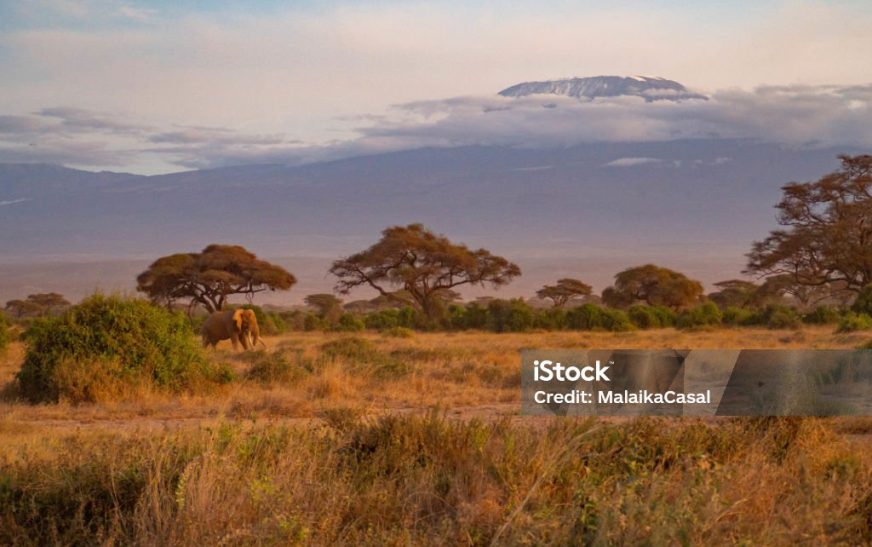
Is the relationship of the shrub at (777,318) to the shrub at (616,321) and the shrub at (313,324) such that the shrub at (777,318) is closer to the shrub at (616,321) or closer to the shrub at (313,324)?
the shrub at (616,321)

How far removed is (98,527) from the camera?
18.5ft

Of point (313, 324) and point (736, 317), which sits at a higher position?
point (736, 317)

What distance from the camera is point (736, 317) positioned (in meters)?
38.0

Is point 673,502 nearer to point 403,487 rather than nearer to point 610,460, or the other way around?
point 610,460

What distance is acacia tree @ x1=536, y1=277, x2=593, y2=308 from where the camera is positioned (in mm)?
56878

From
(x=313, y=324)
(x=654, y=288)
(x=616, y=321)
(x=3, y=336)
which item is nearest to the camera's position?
(x=3, y=336)

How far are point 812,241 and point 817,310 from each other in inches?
Result: 230

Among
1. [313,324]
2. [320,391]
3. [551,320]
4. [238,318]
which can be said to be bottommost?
[313,324]

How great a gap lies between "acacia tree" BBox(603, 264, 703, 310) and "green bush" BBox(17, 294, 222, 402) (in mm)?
36814

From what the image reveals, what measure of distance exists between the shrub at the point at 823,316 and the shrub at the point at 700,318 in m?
3.31

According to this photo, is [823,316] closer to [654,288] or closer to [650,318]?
[650,318]

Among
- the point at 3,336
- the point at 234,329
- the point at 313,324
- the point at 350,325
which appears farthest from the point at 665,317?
the point at 3,336

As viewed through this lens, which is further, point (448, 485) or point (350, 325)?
point (350, 325)

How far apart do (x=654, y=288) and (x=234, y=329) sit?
28469mm
